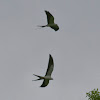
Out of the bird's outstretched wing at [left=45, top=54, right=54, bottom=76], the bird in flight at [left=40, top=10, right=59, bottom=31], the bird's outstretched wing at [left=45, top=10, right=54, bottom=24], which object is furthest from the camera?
the bird in flight at [left=40, top=10, right=59, bottom=31]

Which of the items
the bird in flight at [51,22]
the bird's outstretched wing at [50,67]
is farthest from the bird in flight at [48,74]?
the bird in flight at [51,22]

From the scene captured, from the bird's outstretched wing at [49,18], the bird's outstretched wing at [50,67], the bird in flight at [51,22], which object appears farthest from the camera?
the bird in flight at [51,22]

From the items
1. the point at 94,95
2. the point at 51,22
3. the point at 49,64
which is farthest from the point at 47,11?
Result: the point at 94,95

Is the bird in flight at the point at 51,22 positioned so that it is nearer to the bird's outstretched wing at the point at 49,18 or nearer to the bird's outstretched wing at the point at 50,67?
the bird's outstretched wing at the point at 49,18

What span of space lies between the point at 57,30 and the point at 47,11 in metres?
3.42

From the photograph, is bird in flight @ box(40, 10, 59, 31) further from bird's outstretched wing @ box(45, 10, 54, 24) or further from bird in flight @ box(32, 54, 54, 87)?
bird in flight @ box(32, 54, 54, 87)

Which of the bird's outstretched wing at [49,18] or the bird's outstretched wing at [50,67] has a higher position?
the bird's outstretched wing at [49,18]

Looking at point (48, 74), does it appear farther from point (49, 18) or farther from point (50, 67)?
point (49, 18)

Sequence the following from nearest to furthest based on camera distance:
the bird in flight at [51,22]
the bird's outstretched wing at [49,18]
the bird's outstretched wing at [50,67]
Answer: the bird's outstretched wing at [50,67], the bird's outstretched wing at [49,18], the bird in flight at [51,22]

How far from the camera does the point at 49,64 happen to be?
24.4m

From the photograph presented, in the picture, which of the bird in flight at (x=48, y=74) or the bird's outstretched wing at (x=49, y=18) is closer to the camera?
the bird in flight at (x=48, y=74)

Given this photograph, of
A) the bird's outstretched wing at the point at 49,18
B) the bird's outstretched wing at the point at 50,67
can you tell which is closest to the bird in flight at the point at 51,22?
the bird's outstretched wing at the point at 49,18

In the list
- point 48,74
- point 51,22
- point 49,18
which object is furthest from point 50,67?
point 51,22

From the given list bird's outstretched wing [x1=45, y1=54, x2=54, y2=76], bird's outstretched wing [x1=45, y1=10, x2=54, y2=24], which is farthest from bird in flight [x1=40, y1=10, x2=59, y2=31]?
bird's outstretched wing [x1=45, y1=54, x2=54, y2=76]
